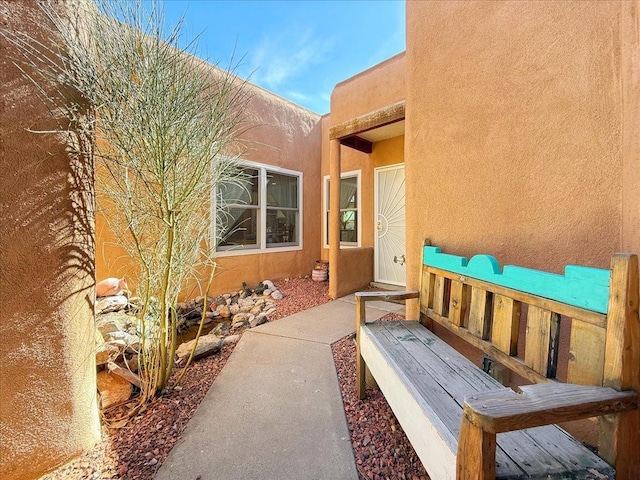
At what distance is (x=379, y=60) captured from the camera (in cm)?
472

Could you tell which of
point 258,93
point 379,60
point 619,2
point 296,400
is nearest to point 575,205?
point 619,2

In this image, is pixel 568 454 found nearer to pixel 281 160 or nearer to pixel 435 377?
pixel 435 377

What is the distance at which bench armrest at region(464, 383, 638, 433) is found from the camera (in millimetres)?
751

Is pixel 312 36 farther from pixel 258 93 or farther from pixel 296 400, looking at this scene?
pixel 296 400

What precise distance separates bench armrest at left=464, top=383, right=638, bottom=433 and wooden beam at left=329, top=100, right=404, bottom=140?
10.9ft

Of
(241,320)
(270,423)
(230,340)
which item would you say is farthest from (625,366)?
(241,320)

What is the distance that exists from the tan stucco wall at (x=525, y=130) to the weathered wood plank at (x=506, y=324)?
14.9 inches

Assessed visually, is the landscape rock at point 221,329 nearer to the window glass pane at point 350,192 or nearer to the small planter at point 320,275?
the small planter at point 320,275

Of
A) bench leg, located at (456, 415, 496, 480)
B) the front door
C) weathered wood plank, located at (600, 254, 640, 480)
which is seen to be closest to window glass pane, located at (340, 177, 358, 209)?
the front door

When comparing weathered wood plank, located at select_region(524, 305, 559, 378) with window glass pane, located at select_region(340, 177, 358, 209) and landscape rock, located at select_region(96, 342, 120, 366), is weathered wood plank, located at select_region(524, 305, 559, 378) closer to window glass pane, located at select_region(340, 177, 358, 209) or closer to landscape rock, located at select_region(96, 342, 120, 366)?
landscape rock, located at select_region(96, 342, 120, 366)

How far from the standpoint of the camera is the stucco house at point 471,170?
53.4 inches

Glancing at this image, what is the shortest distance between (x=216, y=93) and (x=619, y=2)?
2392 mm

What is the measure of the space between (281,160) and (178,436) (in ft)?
17.0

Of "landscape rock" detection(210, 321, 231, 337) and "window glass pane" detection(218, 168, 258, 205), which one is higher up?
"window glass pane" detection(218, 168, 258, 205)
